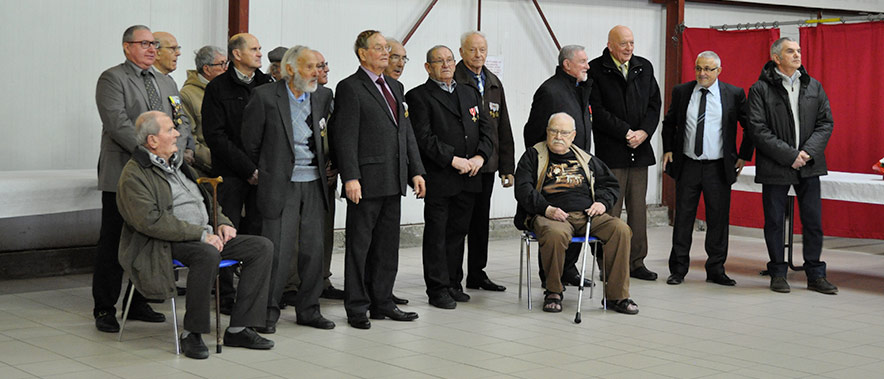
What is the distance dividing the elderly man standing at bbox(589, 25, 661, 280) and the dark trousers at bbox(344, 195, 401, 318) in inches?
76.6

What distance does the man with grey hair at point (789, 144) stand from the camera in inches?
263

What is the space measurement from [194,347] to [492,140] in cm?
233

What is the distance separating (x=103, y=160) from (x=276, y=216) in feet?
3.34

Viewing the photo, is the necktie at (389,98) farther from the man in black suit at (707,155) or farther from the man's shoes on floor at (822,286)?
the man's shoes on floor at (822,286)

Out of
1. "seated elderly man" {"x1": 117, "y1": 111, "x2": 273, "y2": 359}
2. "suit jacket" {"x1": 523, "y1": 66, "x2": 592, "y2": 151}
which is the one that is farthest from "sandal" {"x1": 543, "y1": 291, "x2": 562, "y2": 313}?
"seated elderly man" {"x1": 117, "y1": 111, "x2": 273, "y2": 359}

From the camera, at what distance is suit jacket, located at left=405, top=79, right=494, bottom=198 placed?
5887mm

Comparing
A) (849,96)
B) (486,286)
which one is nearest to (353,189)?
(486,286)

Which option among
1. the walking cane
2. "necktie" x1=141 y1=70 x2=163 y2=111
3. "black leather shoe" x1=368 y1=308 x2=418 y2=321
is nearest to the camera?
the walking cane

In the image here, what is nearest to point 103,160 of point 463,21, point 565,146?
point 565,146

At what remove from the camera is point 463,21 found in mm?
9281

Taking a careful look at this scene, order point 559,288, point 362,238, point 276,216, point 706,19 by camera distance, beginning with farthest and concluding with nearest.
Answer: point 706,19 → point 559,288 → point 362,238 → point 276,216

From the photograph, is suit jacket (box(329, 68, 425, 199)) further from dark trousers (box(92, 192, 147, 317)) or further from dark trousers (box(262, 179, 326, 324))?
dark trousers (box(92, 192, 147, 317))

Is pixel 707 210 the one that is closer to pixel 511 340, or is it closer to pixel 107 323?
pixel 511 340

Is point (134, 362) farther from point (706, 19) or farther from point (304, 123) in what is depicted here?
point (706, 19)
